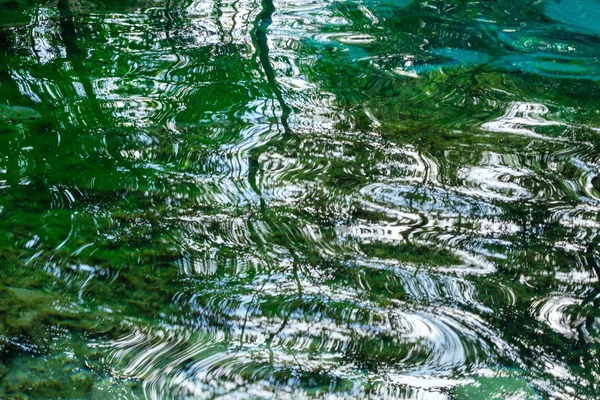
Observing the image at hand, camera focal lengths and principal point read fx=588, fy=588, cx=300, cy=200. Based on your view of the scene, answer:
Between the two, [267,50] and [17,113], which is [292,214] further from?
[267,50]

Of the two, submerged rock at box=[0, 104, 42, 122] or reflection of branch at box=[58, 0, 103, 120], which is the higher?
reflection of branch at box=[58, 0, 103, 120]

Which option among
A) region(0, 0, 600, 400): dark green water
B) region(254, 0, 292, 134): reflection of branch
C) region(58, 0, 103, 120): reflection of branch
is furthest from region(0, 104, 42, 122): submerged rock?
region(254, 0, 292, 134): reflection of branch

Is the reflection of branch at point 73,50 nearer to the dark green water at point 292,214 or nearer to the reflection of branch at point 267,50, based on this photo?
the dark green water at point 292,214

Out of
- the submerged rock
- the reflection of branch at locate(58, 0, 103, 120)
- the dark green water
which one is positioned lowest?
the dark green water

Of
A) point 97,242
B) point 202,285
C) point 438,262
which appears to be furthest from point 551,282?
point 97,242

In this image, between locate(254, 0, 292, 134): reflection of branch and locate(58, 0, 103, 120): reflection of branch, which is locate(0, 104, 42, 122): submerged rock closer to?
locate(58, 0, 103, 120): reflection of branch

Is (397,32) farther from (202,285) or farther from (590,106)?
(202,285)
